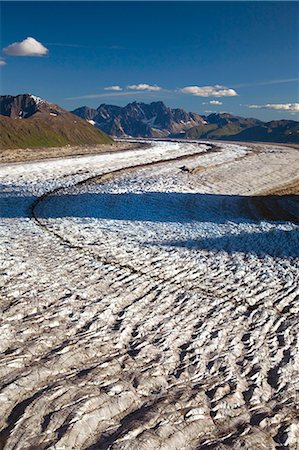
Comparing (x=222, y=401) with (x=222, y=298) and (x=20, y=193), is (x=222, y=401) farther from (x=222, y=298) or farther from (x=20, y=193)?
(x=20, y=193)

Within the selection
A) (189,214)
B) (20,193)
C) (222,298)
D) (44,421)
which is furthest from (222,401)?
(20,193)

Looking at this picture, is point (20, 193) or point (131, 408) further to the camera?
point (20, 193)

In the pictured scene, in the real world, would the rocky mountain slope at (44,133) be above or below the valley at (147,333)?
above

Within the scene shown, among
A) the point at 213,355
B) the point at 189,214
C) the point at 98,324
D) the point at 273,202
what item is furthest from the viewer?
the point at 273,202

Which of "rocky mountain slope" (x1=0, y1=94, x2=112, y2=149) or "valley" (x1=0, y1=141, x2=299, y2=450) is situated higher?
"rocky mountain slope" (x1=0, y1=94, x2=112, y2=149)

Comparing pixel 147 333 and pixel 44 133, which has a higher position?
pixel 44 133

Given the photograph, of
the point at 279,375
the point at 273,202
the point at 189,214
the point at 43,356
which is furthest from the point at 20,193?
the point at 279,375

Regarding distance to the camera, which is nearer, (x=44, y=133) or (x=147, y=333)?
(x=147, y=333)

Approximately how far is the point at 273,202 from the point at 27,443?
2708 cm

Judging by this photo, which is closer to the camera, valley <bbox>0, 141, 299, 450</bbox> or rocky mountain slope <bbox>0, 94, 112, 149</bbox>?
valley <bbox>0, 141, 299, 450</bbox>

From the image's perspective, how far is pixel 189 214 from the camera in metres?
26.6

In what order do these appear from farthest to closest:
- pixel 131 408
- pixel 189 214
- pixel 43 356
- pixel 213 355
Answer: pixel 189 214
pixel 213 355
pixel 43 356
pixel 131 408

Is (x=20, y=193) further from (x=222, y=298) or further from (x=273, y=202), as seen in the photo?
(x=222, y=298)

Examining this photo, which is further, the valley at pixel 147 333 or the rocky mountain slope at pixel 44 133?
the rocky mountain slope at pixel 44 133
